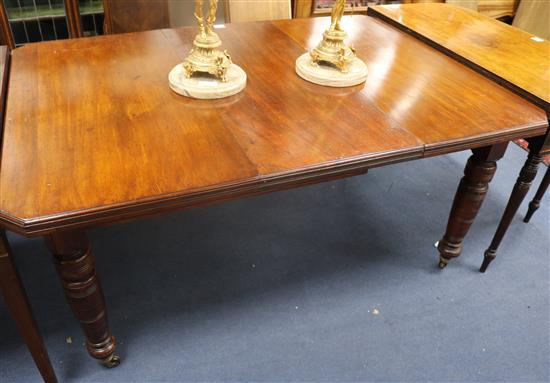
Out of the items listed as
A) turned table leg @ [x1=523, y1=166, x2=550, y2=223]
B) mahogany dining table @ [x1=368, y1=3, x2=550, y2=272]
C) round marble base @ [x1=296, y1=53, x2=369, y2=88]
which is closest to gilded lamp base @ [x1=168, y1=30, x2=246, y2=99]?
round marble base @ [x1=296, y1=53, x2=369, y2=88]

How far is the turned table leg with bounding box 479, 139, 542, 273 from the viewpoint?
1.38m

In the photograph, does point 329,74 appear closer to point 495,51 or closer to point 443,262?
point 495,51

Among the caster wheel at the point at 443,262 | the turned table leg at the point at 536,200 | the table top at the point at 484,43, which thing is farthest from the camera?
the turned table leg at the point at 536,200

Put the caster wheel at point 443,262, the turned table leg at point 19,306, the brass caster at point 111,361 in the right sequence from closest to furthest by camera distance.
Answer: the turned table leg at point 19,306 < the brass caster at point 111,361 < the caster wheel at point 443,262

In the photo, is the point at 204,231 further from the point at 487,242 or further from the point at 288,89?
the point at 487,242

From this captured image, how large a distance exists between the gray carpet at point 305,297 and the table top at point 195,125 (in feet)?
2.17

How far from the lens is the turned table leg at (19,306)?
0.95m

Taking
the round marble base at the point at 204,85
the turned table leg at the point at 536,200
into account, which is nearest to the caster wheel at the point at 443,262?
the turned table leg at the point at 536,200

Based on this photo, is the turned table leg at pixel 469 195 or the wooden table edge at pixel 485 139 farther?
the turned table leg at pixel 469 195

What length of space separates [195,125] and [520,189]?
3.58 ft

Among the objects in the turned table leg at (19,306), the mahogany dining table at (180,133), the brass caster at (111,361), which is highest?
the mahogany dining table at (180,133)

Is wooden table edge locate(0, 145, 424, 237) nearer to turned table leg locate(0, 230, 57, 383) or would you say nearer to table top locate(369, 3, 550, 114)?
turned table leg locate(0, 230, 57, 383)

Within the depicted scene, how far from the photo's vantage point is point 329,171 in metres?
1.02

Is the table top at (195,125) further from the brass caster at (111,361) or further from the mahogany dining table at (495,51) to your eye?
the brass caster at (111,361)
